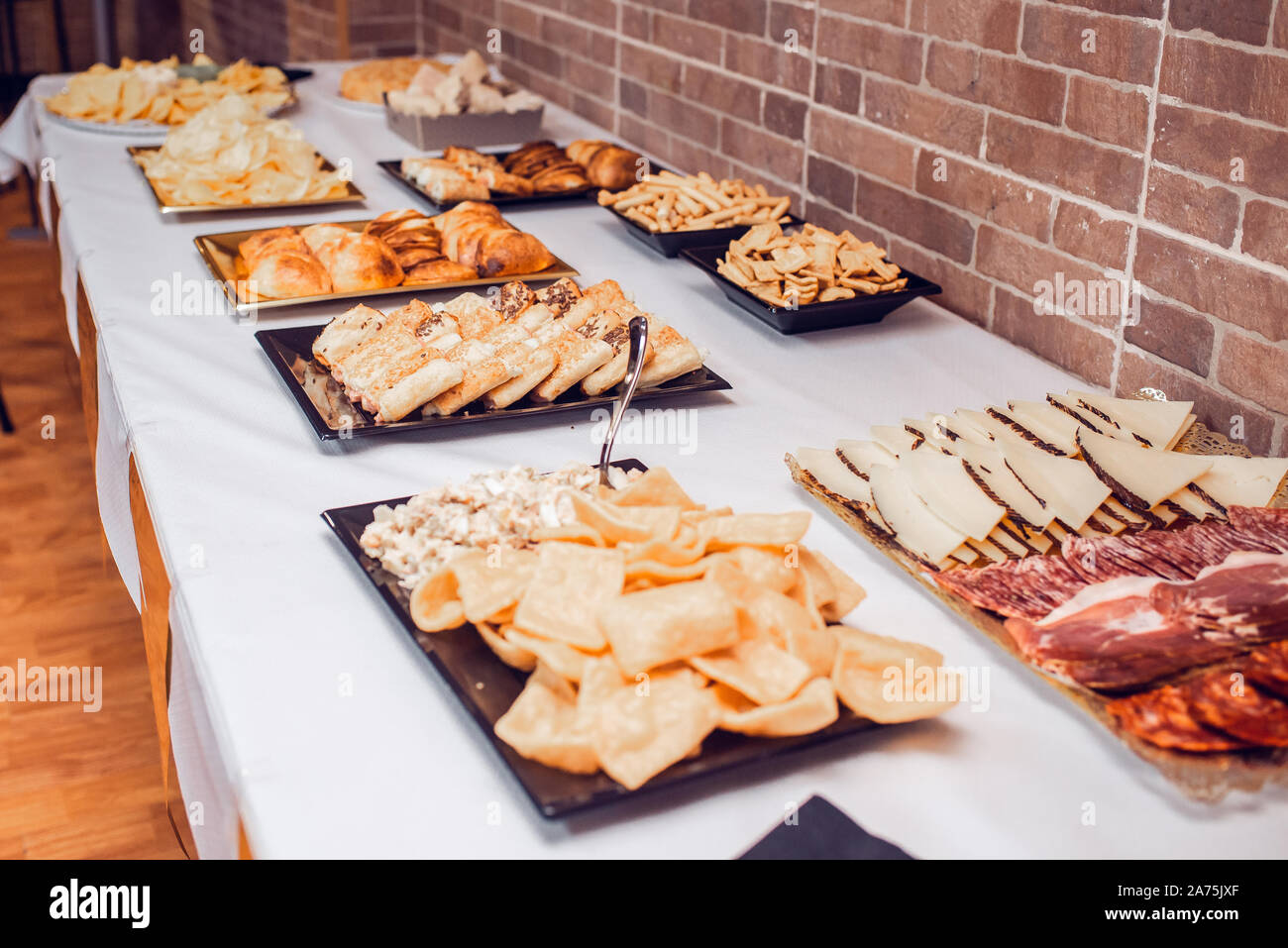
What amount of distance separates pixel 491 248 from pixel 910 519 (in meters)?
0.85

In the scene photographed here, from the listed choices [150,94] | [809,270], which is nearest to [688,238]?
[809,270]

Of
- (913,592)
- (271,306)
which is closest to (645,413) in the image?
(913,592)

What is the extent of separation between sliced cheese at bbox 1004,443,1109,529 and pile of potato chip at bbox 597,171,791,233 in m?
0.82

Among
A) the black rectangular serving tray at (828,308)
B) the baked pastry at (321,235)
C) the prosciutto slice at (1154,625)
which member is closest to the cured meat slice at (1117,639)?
the prosciutto slice at (1154,625)

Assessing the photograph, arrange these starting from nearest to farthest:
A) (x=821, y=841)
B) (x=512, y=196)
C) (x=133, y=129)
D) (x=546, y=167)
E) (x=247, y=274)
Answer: (x=821, y=841) → (x=247, y=274) → (x=512, y=196) → (x=546, y=167) → (x=133, y=129)

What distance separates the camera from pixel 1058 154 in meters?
1.41

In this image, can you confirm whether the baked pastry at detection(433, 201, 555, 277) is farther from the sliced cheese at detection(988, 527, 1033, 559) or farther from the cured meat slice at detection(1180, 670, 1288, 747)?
the cured meat slice at detection(1180, 670, 1288, 747)

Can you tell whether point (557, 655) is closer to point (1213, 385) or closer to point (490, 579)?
point (490, 579)

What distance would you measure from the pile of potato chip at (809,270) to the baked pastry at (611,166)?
58 centimetres

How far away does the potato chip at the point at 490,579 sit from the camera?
809 mm

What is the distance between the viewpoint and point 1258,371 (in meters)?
1.19

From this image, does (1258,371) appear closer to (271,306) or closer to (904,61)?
(904,61)

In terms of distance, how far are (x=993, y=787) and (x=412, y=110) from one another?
77.3 inches

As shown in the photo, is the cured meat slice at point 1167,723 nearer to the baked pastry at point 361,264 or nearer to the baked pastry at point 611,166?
the baked pastry at point 361,264
